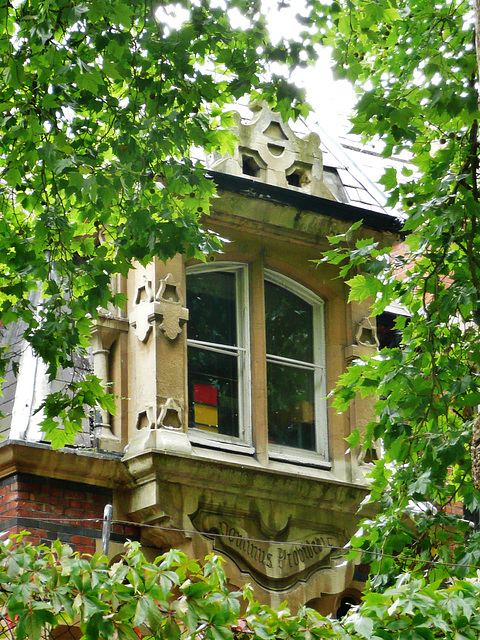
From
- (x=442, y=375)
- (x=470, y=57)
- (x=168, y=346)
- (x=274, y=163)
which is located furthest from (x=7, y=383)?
(x=470, y=57)

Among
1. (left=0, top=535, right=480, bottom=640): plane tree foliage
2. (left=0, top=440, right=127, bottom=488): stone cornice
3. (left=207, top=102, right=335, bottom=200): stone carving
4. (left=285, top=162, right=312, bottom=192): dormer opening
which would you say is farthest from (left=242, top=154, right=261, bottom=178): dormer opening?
(left=0, top=535, right=480, bottom=640): plane tree foliage

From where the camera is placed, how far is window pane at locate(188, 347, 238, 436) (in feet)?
37.9

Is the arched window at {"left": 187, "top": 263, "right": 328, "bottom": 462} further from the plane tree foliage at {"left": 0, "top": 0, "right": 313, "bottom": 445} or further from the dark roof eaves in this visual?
the plane tree foliage at {"left": 0, "top": 0, "right": 313, "bottom": 445}

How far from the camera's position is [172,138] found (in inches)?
349

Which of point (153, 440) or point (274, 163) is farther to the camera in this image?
point (274, 163)

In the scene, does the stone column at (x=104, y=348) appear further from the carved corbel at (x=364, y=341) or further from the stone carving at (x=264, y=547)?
the carved corbel at (x=364, y=341)

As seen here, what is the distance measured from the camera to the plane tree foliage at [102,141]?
8.33 metres

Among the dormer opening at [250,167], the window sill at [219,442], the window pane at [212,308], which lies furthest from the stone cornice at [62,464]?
the dormer opening at [250,167]

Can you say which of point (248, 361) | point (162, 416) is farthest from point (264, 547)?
point (248, 361)

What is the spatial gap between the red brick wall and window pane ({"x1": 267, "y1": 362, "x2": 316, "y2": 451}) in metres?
2.03

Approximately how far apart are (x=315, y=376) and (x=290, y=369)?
11.2 inches

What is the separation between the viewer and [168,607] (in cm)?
663

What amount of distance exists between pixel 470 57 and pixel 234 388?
411 cm

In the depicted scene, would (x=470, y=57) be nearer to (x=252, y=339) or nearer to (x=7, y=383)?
(x=252, y=339)
